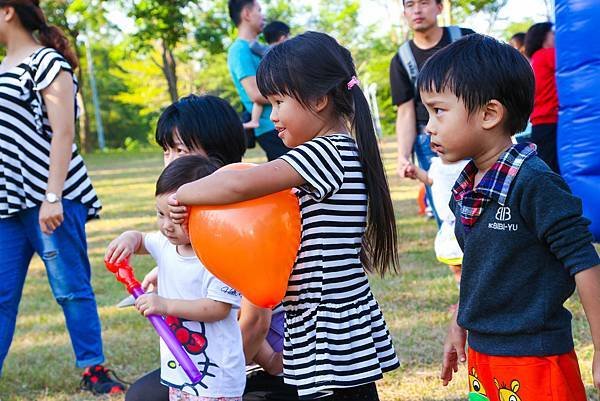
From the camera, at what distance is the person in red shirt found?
21.3 ft

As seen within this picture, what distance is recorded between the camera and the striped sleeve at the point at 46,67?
3.35 metres

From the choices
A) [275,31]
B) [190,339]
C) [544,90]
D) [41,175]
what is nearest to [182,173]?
[190,339]

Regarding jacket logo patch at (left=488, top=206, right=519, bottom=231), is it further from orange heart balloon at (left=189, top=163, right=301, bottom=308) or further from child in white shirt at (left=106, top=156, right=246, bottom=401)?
child in white shirt at (left=106, top=156, right=246, bottom=401)

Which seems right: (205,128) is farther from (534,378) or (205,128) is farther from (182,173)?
(534,378)

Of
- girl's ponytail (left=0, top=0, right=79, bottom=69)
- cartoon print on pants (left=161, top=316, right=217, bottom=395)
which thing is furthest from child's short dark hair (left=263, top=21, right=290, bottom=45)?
cartoon print on pants (left=161, top=316, right=217, bottom=395)

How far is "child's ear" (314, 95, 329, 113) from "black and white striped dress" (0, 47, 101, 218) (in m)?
1.73

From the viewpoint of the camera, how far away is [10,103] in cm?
338

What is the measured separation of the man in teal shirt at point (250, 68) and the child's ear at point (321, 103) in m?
2.96

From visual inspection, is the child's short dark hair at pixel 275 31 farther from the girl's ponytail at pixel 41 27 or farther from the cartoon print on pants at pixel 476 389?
the cartoon print on pants at pixel 476 389

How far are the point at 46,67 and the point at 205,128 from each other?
114cm

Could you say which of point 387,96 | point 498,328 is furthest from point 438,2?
point 387,96

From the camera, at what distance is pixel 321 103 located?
1.98m

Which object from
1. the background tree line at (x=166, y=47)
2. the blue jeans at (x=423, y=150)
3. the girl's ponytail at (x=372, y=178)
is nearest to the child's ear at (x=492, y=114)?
the girl's ponytail at (x=372, y=178)

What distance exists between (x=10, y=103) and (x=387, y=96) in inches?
1078
